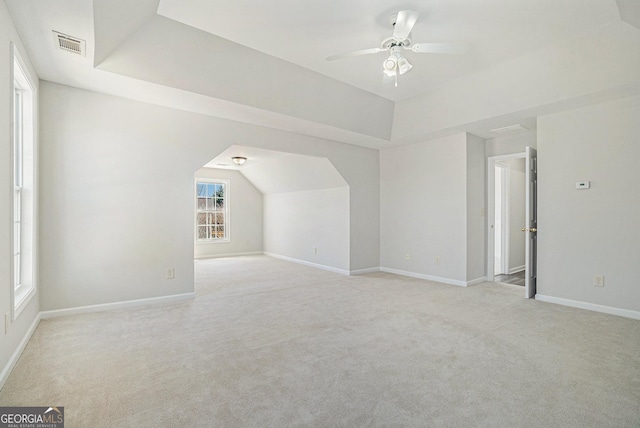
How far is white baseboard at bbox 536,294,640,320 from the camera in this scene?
3489 mm

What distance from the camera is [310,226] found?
6945 mm

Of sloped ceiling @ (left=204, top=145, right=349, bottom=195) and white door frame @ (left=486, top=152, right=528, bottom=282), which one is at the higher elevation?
sloped ceiling @ (left=204, top=145, right=349, bottom=195)

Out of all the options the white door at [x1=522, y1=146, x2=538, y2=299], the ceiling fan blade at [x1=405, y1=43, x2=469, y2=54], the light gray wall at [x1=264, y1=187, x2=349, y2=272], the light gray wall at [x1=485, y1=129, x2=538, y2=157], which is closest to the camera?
the ceiling fan blade at [x1=405, y1=43, x2=469, y2=54]

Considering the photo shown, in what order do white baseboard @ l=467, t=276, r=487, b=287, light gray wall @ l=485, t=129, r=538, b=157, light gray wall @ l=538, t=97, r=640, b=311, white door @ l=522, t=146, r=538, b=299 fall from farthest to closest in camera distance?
white baseboard @ l=467, t=276, r=487, b=287, light gray wall @ l=485, t=129, r=538, b=157, white door @ l=522, t=146, r=538, b=299, light gray wall @ l=538, t=97, r=640, b=311

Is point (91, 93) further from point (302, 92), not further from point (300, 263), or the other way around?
point (300, 263)

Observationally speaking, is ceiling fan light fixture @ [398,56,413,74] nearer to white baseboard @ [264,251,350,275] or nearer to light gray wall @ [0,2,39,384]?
light gray wall @ [0,2,39,384]

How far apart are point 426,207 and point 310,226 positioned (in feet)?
8.39

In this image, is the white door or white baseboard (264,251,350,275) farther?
white baseboard (264,251,350,275)

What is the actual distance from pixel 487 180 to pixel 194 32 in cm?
487

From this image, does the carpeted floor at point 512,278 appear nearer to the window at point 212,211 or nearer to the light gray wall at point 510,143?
the light gray wall at point 510,143

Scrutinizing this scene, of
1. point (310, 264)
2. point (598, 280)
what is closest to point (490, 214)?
point (598, 280)

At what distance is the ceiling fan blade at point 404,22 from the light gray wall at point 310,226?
11.3 ft

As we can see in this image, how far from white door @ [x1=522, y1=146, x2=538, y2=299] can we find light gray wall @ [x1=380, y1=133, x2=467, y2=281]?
0.88m

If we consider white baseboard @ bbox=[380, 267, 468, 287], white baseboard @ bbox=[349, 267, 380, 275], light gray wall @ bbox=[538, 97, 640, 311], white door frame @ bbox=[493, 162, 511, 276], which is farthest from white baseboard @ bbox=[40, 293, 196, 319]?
white door frame @ bbox=[493, 162, 511, 276]
